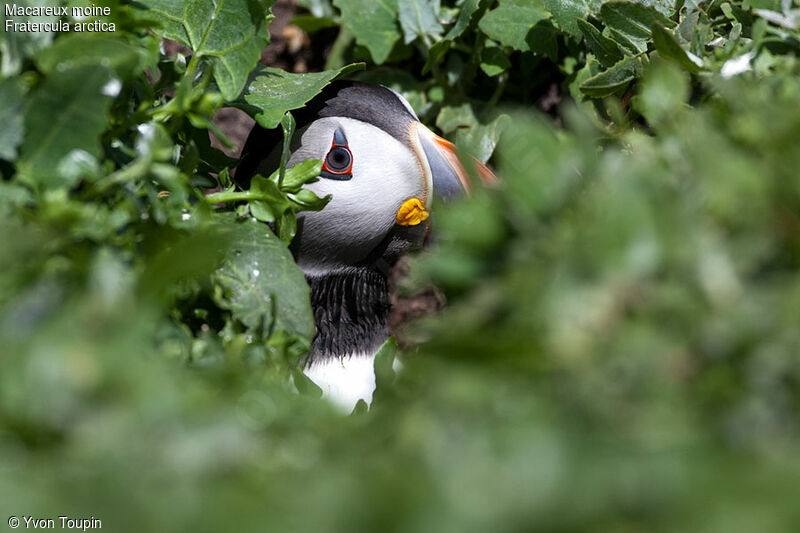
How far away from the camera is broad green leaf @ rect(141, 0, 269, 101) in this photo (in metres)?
1.16

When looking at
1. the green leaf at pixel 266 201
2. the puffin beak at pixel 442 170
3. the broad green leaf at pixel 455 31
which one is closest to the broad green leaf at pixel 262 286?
the green leaf at pixel 266 201

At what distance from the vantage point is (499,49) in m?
1.89

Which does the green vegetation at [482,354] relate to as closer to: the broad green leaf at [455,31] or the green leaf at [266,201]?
the green leaf at [266,201]

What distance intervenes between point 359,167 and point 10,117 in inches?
31.0

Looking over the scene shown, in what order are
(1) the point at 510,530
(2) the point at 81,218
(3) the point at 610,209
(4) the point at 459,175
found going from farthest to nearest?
(4) the point at 459,175 → (2) the point at 81,218 → (3) the point at 610,209 → (1) the point at 510,530

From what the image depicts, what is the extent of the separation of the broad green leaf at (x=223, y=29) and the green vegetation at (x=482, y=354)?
33 cm

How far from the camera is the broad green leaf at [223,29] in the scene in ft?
3.79

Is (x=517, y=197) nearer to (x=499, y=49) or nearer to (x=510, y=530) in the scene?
(x=510, y=530)

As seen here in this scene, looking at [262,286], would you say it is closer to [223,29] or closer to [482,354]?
[223,29]

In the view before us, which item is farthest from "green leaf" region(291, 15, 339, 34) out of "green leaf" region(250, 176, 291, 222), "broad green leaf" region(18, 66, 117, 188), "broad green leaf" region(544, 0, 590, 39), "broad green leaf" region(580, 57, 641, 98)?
"broad green leaf" region(18, 66, 117, 188)

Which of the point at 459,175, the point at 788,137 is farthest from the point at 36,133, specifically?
the point at 459,175

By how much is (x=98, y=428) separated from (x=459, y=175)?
114cm

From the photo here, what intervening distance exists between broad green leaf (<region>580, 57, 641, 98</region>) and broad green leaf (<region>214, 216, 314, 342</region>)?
0.67 m

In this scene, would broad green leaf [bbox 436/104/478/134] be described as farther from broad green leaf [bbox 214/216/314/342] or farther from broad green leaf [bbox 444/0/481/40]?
broad green leaf [bbox 214/216/314/342]
